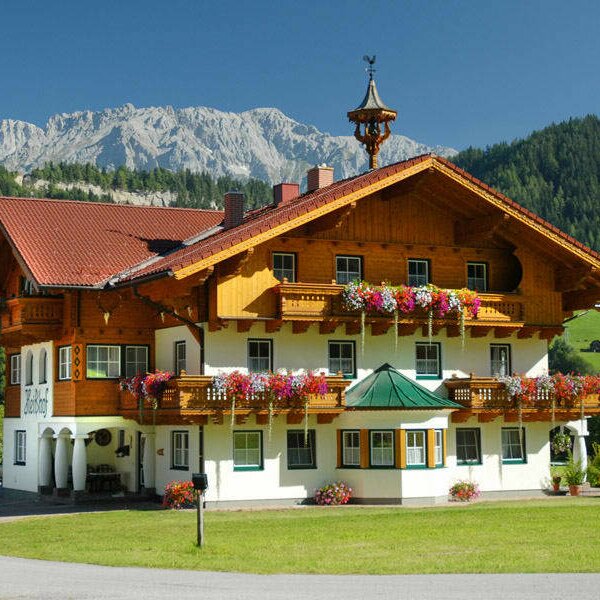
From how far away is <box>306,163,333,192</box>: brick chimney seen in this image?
41.2 metres

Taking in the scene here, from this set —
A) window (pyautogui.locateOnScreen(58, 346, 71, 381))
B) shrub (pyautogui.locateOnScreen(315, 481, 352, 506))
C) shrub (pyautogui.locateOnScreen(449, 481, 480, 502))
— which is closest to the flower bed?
shrub (pyautogui.locateOnScreen(449, 481, 480, 502))

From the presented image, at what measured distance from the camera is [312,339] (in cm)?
3578

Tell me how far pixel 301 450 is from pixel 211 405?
4.03 metres

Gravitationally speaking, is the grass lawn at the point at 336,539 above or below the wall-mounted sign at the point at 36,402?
below

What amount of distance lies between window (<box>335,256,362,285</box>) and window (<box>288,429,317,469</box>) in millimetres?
4864

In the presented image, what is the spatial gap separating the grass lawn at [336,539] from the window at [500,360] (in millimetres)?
5878

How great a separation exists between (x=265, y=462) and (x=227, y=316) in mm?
4729

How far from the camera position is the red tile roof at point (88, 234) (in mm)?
36406

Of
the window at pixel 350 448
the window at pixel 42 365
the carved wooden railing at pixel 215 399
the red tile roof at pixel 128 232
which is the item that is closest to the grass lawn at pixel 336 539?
the window at pixel 350 448

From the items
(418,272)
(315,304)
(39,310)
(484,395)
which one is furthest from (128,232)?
(484,395)

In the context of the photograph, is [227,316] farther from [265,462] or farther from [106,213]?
[106,213]

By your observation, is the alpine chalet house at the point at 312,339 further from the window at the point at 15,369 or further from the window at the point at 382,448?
the window at the point at 15,369

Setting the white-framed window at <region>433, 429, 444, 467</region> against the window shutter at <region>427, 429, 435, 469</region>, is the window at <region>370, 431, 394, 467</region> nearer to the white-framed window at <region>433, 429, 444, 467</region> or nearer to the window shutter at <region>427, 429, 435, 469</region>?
the window shutter at <region>427, 429, 435, 469</region>

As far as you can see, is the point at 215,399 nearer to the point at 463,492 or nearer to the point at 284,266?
the point at 284,266
